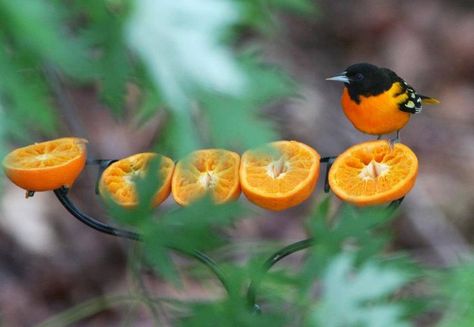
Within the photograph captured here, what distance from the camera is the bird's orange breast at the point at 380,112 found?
92 centimetres

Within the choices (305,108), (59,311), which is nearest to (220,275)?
(59,311)

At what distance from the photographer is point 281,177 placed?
88 centimetres

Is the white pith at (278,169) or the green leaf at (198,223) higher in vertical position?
the green leaf at (198,223)

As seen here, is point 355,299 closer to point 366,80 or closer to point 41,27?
point 41,27

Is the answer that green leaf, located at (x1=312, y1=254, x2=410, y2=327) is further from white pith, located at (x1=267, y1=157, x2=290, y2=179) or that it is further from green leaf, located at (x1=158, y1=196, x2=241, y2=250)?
white pith, located at (x1=267, y1=157, x2=290, y2=179)

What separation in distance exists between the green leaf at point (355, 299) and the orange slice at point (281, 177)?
253 millimetres

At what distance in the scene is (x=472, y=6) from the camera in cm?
300

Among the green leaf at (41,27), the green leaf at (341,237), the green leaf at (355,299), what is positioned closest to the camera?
the green leaf at (41,27)

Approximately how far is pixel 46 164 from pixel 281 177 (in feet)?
0.72

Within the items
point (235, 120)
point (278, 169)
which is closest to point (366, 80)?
point (278, 169)

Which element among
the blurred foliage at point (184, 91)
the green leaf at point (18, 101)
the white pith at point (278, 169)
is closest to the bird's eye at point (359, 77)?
the white pith at point (278, 169)

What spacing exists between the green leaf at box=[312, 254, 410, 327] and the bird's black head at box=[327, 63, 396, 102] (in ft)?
1.16

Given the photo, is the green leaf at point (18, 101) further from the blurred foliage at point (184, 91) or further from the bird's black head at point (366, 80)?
the bird's black head at point (366, 80)

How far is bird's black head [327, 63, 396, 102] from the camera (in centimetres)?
93
